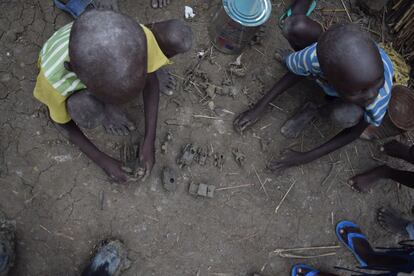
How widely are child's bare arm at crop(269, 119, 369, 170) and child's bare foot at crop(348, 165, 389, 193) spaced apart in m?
0.44

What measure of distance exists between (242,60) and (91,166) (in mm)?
1334

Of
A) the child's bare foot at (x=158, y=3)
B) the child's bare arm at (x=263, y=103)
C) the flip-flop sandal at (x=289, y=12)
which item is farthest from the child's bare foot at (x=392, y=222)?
the child's bare foot at (x=158, y=3)

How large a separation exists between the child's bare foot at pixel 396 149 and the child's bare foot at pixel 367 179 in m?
0.13

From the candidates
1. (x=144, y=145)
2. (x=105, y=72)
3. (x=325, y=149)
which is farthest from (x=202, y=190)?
(x=105, y=72)

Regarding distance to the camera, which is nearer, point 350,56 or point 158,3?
point 350,56

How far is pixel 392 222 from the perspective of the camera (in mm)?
2762

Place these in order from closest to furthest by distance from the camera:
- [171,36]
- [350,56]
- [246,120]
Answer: [350,56] → [171,36] → [246,120]

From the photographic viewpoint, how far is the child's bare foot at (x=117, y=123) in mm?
2506

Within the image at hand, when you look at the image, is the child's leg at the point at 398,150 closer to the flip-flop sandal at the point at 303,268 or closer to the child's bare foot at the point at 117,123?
the flip-flop sandal at the point at 303,268

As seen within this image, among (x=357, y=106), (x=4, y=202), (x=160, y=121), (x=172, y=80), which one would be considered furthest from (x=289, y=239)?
(x=4, y=202)

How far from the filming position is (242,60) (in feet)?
9.29

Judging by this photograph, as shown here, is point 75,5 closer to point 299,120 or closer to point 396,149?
point 299,120

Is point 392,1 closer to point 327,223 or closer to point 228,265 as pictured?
point 327,223

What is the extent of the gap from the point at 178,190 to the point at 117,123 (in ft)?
2.02
